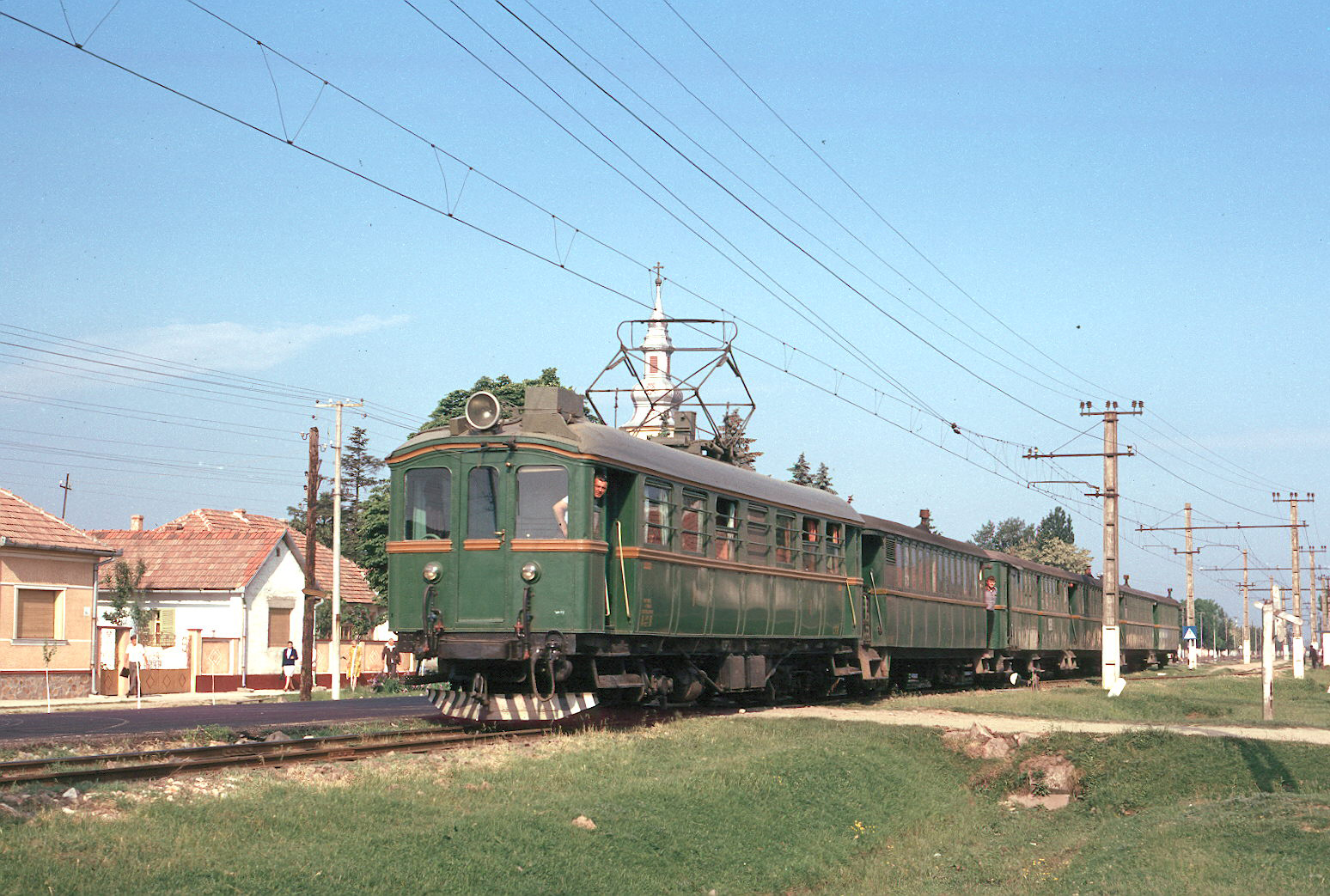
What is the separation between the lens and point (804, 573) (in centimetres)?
2156

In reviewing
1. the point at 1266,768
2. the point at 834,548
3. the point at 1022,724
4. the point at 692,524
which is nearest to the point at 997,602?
the point at 834,548

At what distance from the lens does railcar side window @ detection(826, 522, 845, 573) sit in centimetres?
2273

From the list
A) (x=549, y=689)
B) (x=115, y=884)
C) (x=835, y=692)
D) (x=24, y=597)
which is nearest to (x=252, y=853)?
(x=115, y=884)

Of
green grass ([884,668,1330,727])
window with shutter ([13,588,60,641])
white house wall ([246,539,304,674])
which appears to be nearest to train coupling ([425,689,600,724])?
green grass ([884,668,1330,727])

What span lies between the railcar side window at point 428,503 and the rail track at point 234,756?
240 centimetres

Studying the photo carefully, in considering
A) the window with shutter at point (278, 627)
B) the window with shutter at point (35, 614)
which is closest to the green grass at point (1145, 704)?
the window with shutter at point (35, 614)

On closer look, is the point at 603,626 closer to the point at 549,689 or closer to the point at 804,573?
the point at 549,689

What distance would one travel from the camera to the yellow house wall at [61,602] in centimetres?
3222

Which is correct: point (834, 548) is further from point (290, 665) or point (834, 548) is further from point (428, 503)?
point (290, 665)

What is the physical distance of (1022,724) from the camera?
19656mm

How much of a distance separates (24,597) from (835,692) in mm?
19844

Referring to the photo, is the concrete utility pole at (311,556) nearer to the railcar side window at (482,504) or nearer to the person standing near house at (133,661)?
the person standing near house at (133,661)

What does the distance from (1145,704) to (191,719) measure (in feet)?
59.0

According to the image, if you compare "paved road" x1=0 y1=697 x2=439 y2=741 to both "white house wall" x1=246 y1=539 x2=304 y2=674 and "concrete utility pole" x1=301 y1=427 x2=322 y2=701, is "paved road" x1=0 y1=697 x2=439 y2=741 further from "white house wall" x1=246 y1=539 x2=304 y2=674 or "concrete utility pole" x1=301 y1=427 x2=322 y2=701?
"white house wall" x1=246 y1=539 x2=304 y2=674
